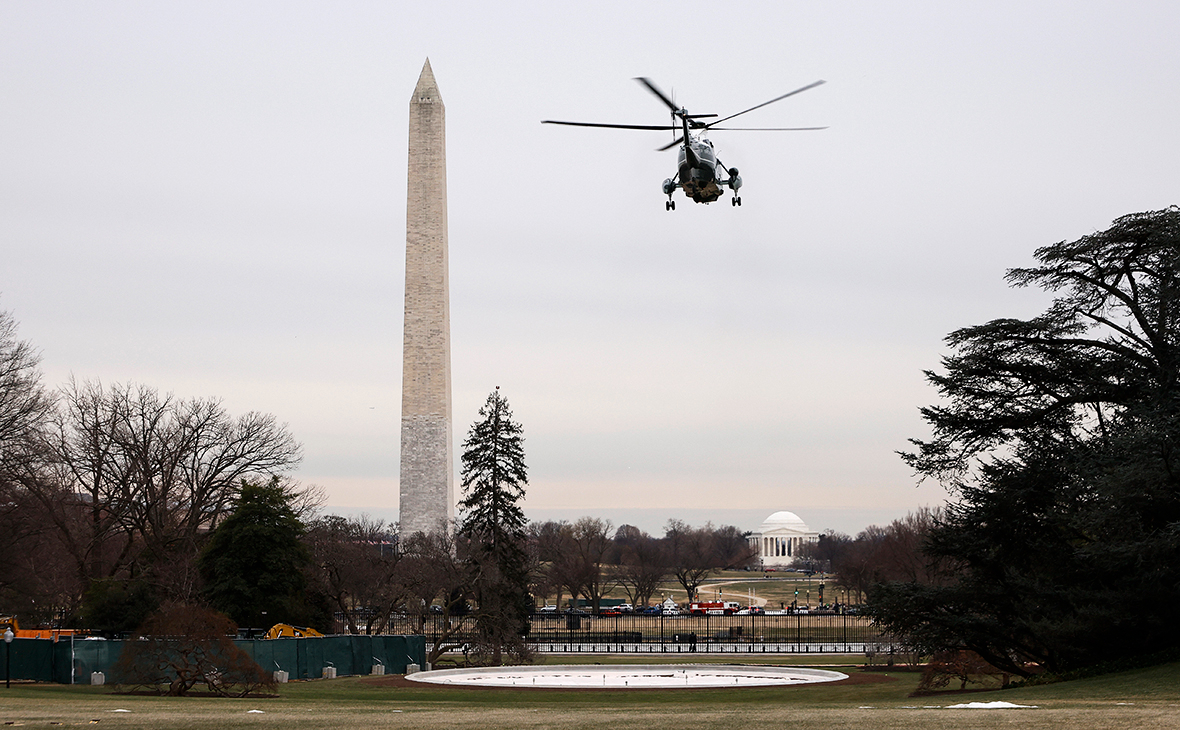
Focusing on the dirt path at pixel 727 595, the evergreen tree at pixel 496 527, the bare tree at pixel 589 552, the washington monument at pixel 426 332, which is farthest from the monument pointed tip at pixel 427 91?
the dirt path at pixel 727 595

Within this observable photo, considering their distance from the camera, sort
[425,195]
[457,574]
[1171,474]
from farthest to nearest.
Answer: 1. [425,195]
2. [457,574]
3. [1171,474]

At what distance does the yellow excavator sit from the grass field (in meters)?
5.14

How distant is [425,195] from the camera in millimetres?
→ 69000

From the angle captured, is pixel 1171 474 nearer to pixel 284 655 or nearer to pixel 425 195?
pixel 284 655

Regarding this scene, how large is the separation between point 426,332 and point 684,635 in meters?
22.4

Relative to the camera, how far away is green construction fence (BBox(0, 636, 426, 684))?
3306 cm

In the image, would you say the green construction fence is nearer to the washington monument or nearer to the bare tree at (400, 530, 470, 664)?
the bare tree at (400, 530, 470, 664)

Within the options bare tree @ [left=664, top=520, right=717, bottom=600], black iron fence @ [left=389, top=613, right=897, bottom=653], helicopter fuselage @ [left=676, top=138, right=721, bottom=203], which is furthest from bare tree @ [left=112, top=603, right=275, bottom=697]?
bare tree @ [left=664, top=520, right=717, bottom=600]

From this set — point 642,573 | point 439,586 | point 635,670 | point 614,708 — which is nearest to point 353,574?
point 439,586

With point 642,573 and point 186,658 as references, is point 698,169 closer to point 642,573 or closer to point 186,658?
point 186,658

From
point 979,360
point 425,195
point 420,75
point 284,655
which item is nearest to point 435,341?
point 425,195

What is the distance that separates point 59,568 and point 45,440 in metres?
8.60

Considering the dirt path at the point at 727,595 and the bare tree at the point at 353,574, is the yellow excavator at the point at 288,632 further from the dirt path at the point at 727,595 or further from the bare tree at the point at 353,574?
the dirt path at the point at 727,595

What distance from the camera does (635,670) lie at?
4356cm
